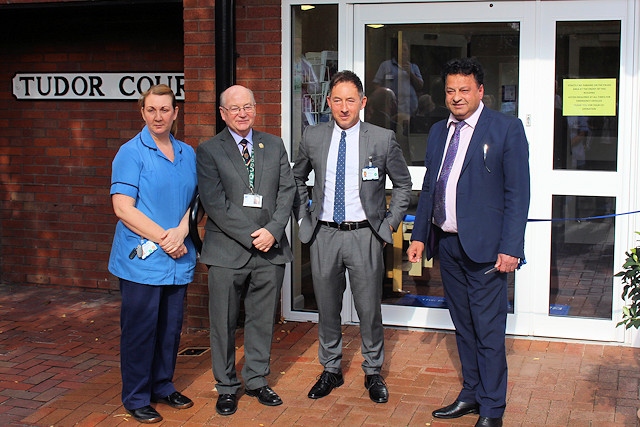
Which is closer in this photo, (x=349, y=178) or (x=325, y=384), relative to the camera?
(x=349, y=178)

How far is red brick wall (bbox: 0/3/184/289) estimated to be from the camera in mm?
7914

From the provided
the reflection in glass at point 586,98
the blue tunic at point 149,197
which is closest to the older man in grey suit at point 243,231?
the blue tunic at point 149,197

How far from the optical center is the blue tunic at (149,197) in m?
4.83

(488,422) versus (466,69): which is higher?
(466,69)

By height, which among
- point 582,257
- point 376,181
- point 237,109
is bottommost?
point 582,257

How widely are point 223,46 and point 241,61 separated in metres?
0.30

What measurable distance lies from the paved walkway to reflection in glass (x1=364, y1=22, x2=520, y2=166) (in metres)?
1.59

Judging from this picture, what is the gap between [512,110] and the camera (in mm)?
6375

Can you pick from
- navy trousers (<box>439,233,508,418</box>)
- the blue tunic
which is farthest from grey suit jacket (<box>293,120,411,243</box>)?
the blue tunic

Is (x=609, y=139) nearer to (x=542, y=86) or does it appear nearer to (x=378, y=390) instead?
(x=542, y=86)

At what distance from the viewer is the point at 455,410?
5008mm

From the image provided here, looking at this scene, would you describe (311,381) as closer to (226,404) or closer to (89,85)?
(226,404)

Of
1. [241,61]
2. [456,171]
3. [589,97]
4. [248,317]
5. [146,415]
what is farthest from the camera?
[241,61]

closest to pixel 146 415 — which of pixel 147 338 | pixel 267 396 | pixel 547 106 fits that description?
pixel 147 338
